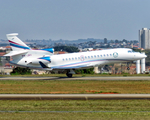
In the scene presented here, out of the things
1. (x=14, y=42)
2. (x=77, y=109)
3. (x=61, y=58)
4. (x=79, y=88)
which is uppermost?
(x=14, y=42)

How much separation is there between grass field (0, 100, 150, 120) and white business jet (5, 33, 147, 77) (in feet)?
78.9

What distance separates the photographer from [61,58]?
47.3m

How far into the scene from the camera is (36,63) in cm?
4694

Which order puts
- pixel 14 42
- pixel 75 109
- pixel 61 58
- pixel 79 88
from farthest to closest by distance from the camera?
1. pixel 14 42
2. pixel 61 58
3. pixel 79 88
4. pixel 75 109

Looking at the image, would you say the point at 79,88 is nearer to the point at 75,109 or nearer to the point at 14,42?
the point at 75,109

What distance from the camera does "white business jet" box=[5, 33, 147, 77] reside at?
46.8m

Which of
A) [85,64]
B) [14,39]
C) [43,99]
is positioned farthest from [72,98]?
[14,39]

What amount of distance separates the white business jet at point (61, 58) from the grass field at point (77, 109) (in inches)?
947

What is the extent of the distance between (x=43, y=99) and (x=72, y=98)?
2192 millimetres

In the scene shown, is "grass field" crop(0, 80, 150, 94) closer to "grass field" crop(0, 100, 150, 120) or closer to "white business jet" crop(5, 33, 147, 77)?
"grass field" crop(0, 100, 150, 120)

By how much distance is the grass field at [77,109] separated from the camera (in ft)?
55.9

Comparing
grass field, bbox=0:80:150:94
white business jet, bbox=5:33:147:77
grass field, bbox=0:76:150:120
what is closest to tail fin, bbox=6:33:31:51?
white business jet, bbox=5:33:147:77

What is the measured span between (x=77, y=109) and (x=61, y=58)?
1104 inches

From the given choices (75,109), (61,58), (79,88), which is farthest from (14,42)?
(75,109)
